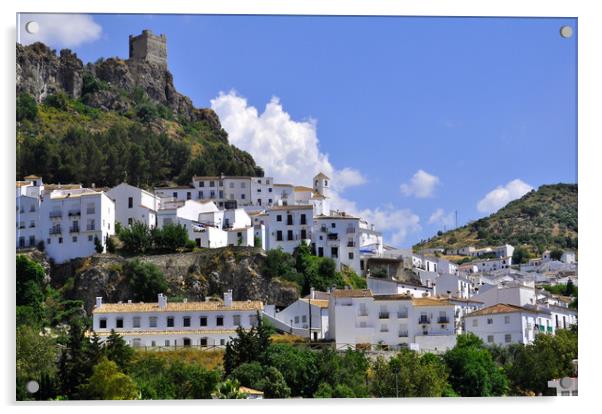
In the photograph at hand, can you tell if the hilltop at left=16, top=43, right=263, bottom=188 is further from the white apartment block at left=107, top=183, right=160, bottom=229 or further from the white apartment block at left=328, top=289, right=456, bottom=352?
the white apartment block at left=328, top=289, right=456, bottom=352

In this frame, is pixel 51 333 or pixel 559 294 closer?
pixel 51 333

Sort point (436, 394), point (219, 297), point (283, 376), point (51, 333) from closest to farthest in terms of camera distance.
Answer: point (436, 394), point (283, 376), point (51, 333), point (219, 297)

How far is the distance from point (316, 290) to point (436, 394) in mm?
15679

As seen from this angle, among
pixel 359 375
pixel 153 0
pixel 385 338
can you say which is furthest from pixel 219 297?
pixel 153 0

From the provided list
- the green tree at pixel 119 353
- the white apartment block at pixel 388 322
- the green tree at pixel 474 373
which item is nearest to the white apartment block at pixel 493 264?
the white apartment block at pixel 388 322

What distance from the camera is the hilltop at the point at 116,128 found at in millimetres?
42344

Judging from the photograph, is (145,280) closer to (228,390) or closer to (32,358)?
(228,390)

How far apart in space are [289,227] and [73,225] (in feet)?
25.2

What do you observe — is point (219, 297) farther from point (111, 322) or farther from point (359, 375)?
point (359, 375)

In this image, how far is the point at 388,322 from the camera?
→ 30.2 metres

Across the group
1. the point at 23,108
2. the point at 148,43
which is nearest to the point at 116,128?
the point at 148,43

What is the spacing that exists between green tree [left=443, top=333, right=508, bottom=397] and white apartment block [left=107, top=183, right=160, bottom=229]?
15523 millimetres

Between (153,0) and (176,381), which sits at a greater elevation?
(153,0)

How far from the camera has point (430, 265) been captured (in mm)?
44062
